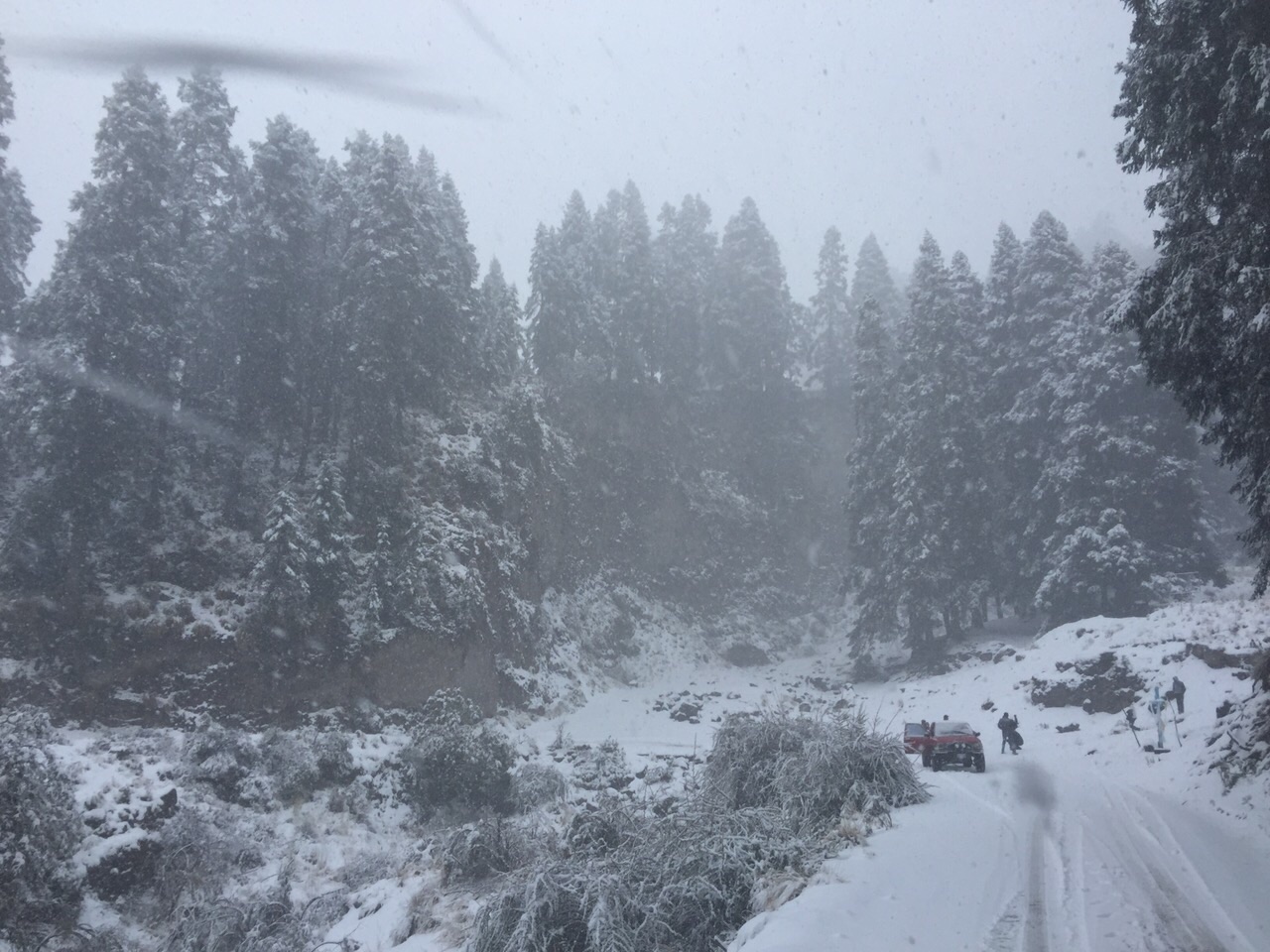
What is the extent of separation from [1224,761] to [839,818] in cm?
793

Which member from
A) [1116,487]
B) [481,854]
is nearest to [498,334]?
[1116,487]

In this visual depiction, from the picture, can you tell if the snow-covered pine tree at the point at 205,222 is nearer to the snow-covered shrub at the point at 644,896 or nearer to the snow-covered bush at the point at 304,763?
the snow-covered bush at the point at 304,763

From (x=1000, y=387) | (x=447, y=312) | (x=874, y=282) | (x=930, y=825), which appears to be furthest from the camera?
(x=874, y=282)

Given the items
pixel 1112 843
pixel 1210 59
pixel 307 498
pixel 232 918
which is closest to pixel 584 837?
pixel 232 918

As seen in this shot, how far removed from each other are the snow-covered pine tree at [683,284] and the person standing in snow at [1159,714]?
129 feet

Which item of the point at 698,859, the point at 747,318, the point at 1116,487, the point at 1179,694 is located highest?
the point at 747,318

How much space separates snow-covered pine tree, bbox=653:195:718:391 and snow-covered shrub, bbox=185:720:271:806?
39.3 metres

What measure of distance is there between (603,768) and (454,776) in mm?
5007

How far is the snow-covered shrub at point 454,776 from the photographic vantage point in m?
22.8

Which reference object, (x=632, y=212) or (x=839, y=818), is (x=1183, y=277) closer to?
(x=839, y=818)

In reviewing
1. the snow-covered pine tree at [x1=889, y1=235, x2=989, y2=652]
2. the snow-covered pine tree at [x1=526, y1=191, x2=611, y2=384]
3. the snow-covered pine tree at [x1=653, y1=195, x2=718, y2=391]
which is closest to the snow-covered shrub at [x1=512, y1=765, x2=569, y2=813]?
the snow-covered pine tree at [x1=889, y1=235, x2=989, y2=652]

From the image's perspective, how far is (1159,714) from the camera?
19.3m

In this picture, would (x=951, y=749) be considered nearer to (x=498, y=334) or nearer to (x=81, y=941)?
(x=81, y=941)

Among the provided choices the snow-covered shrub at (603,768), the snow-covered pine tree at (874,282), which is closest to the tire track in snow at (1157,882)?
the snow-covered shrub at (603,768)
